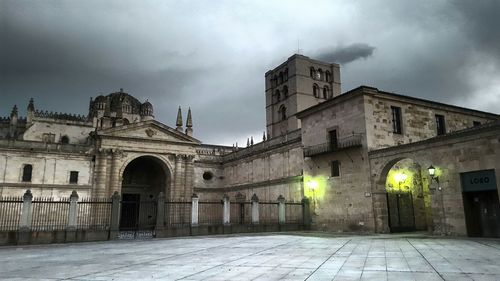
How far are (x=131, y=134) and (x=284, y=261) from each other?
29.4m

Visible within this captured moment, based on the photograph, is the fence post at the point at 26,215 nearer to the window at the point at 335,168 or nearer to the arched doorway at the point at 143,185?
the arched doorway at the point at 143,185

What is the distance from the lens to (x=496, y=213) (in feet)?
55.5

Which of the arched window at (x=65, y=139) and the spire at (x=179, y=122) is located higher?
the spire at (x=179, y=122)

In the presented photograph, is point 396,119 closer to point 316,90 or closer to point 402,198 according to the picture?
point 402,198

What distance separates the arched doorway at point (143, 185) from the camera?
125 ft

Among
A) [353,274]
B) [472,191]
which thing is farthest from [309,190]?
[353,274]

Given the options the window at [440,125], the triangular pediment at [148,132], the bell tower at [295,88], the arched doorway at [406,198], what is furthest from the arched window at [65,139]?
the window at [440,125]

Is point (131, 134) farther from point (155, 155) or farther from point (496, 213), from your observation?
point (496, 213)

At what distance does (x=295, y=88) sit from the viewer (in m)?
54.2

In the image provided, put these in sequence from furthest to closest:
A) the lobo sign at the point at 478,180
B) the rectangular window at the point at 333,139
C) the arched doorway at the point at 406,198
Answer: the rectangular window at the point at 333,139 < the arched doorway at the point at 406,198 < the lobo sign at the point at 478,180

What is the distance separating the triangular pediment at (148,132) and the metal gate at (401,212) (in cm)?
2273

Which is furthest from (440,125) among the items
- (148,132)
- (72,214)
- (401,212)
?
(148,132)

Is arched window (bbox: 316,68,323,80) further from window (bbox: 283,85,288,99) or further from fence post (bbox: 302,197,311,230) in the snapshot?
fence post (bbox: 302,197,311,230)

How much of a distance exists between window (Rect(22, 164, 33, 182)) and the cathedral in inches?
3.8
